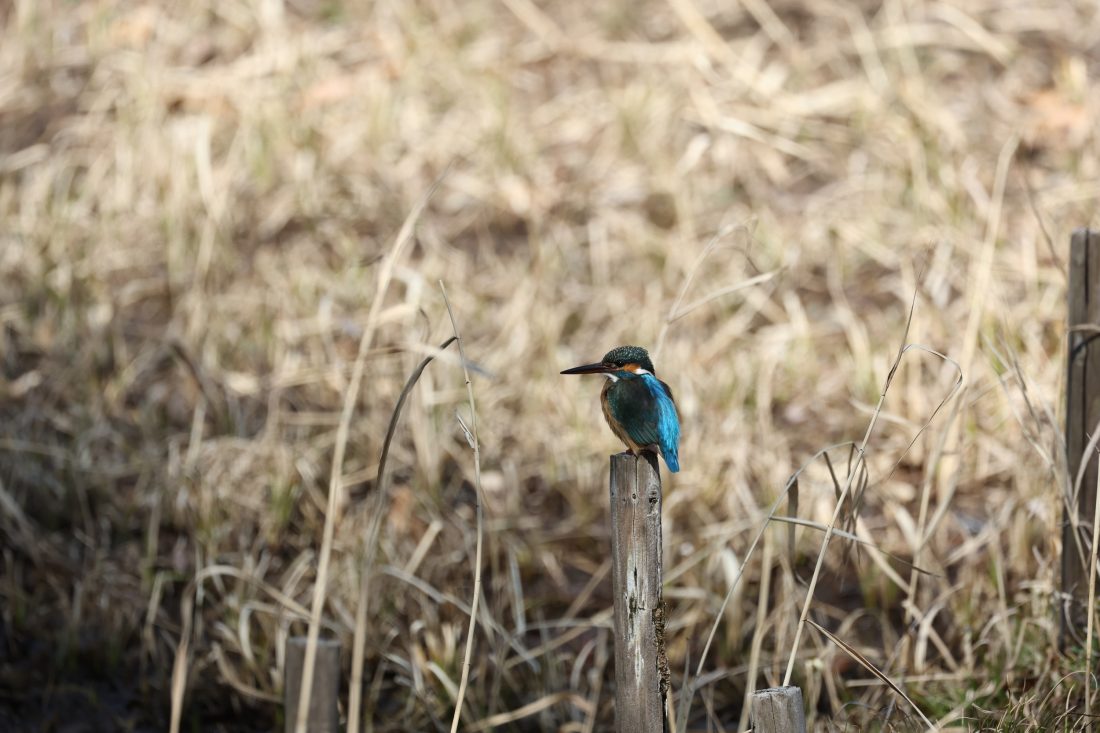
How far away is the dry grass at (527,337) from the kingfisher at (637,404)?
246mm

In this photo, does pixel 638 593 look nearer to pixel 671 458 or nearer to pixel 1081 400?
pixel 671 458

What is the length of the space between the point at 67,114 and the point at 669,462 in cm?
467

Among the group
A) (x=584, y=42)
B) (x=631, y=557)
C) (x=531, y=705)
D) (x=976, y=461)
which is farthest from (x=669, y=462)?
(x=584, y=42)

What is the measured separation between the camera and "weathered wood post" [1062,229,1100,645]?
2.47m

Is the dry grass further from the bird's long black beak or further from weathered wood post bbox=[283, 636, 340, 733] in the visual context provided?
weathered wood post bbox=[283, 636, 340, 733]

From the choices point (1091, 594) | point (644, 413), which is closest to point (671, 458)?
point (644, 413)

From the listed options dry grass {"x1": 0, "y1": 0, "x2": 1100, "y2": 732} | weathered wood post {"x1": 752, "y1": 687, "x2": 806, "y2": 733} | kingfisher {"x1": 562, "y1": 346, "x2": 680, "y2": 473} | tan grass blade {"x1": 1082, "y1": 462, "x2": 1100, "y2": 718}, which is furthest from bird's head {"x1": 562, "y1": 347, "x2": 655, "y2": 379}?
tan grass blade {"x1": 1082, "y1": 462, "x2": 1100, "y2": 718}

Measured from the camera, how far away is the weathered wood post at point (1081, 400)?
247 centimetres

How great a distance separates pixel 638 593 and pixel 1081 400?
121cm

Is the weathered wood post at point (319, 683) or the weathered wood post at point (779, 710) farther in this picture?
the weathered wood post at point (319, 683)

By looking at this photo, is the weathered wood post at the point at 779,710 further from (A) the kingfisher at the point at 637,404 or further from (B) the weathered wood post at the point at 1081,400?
(B) the weathered wood post at the point at 1081,400

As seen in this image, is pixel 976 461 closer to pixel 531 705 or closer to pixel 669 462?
pixel 531 705

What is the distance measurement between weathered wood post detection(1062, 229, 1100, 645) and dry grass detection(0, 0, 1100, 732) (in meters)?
0.06

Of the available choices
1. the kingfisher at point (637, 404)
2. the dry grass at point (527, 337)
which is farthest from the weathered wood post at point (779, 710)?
the kingfisher at point (637, 404)
